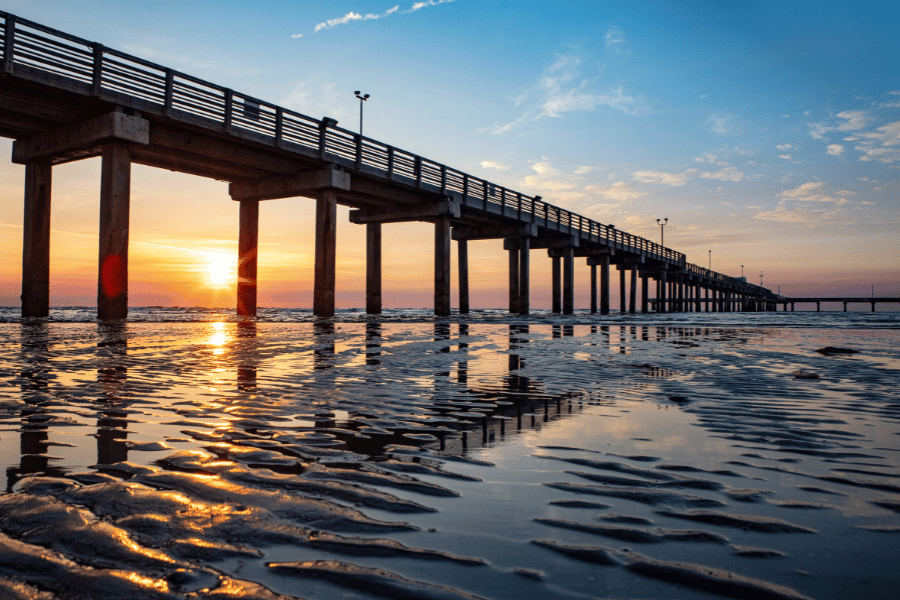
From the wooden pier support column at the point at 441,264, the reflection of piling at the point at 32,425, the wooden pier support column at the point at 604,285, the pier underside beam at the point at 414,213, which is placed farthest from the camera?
the wooden pier support column at the point at 604,285

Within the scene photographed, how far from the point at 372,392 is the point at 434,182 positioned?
80.1 ft

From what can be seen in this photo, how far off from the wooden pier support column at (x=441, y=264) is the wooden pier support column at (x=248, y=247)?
889 centimetres

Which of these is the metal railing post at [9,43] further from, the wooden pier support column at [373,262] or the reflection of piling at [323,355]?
the wooden pier support column at [373,262]

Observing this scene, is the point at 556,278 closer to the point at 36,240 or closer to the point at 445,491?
the point at 36,240

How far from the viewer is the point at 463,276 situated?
3631cm

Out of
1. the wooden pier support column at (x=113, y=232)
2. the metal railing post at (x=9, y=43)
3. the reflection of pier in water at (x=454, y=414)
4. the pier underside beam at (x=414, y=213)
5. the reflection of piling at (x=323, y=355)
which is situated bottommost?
the reflection of pier in water at (x=454, y=414)

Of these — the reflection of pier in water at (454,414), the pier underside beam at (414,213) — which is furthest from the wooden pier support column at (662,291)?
the reflection of pier in water at (454,414)

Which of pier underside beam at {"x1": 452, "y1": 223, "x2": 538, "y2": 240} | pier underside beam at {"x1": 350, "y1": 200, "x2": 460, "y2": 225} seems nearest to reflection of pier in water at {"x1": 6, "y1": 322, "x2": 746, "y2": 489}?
pier underside beam at {"x1": 350, "y1": 200, "x2": 460, "y2": 225}

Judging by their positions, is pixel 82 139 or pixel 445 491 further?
pixel 82 139

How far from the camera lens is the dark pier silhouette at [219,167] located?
50.6ft

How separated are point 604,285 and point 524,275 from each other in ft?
52.2

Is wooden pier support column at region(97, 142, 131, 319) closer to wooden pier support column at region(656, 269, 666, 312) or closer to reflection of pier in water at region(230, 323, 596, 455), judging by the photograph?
reflection of pier in water at region(230, 323, 596, 455)

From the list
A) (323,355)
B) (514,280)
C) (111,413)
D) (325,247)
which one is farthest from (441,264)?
(111,413)

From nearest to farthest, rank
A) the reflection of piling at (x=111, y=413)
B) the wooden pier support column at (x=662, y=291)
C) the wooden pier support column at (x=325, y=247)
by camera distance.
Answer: the reflection of piling at (x=111, y=413) < the wooden pier support column at (x=325, y=247) < the wooden pier support column at (x=662, y=291)
